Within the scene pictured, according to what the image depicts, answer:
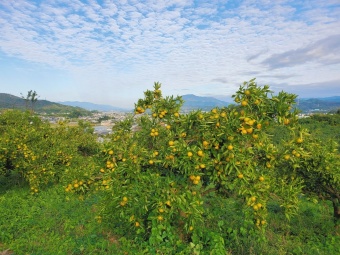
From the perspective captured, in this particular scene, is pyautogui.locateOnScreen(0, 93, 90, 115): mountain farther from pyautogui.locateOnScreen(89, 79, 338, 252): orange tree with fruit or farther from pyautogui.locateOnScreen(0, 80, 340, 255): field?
pyautogui.locateOnScreen(89, 79, 338, 252): orange tree with fruit

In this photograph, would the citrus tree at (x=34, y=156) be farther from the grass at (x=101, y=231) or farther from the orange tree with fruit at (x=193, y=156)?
the orange tree with fruit at (x=193, y=156)

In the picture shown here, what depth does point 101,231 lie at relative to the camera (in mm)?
6992

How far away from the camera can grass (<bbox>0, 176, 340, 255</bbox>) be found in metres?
6.09

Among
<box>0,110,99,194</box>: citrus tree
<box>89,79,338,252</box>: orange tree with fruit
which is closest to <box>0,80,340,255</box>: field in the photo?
<box>89,79,338,252</box>: orange tree with fruit

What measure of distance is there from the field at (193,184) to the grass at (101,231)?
0.03m

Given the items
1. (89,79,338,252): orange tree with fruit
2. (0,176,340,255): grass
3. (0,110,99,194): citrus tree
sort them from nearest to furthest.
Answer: (89,79,338,252): orange tree with fruit → (0,176,340,255): grass → (0,110,99,194): citrus tree

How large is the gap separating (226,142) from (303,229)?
15.8ft

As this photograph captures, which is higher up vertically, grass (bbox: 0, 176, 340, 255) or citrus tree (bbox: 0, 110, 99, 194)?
citrus tree (bbox: 0, 110, 99, 194)

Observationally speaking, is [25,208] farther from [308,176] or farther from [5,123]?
[308,176]

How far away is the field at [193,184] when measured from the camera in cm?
472

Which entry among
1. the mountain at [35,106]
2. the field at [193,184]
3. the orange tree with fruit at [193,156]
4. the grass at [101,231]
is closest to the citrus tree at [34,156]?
the grass at [101,231]

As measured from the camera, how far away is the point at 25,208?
881 centimetres

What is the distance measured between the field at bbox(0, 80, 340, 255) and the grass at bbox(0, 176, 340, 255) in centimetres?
3

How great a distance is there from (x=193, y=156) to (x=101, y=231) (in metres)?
4.07
